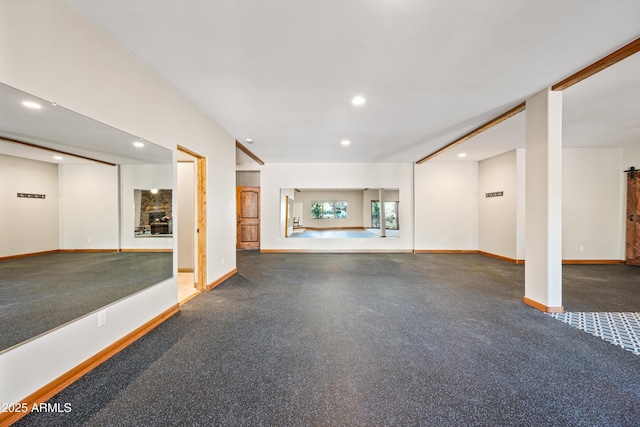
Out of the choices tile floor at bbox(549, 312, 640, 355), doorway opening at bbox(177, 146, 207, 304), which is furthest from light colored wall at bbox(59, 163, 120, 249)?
tile floor at bbox(549, 312, 640, 355)

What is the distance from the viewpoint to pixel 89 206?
2396 millimetres

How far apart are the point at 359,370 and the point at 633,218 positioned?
805 centimetres

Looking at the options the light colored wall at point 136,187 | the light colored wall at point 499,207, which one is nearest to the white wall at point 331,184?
the light colored wall at point 499,207

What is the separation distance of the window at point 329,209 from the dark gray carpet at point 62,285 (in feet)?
17.4

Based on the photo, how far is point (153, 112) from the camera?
109 inches

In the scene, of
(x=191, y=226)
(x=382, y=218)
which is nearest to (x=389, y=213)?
(x=382, y=218)

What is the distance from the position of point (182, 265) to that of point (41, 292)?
138 inches

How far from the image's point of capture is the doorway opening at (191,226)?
3.98 meters

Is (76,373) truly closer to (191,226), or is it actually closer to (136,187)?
(136,187)

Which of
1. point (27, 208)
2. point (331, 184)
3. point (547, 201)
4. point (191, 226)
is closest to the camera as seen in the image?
point (27, 208)

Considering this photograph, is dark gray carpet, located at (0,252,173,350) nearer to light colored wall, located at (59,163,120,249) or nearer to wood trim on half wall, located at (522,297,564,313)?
light colored wall, located at (59,163,120,249)

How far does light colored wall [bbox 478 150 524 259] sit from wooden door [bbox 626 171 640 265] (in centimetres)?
244

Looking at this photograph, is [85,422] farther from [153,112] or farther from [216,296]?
[153,112]

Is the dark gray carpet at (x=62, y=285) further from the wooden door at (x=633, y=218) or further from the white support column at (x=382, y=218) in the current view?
the wooden door at (x=633, y=218)
